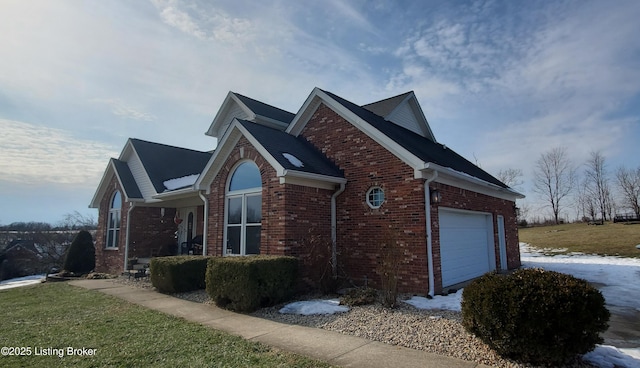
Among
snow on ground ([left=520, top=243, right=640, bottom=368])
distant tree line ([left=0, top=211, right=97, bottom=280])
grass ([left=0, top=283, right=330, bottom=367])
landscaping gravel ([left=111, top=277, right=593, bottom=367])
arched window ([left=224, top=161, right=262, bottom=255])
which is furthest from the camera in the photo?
distant tree line ([left=0, top=211, right=97, bottom=280])

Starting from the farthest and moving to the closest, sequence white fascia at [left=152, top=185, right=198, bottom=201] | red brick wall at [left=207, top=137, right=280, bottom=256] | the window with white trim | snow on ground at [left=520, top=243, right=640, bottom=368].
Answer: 1. white fascia at [left=152, top=185, right=198, bottom=201]
2. the window with white trim
3. red brick wall at [left=207, top=137, right=280, bottom=256]
4. snow on ground at [left=520, top=243, right=640, bottom=368]

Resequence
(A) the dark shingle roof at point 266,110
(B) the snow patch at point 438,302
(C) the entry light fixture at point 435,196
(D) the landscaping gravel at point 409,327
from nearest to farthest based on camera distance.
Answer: (D) the landscaping gravel at point 409,327 → (B) the snow patch at point 438,302 → (C) the entry light fixture at point 435,196 → (A) the dark shingle roof at point 266,110

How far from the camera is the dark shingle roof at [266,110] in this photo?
15.2 meters

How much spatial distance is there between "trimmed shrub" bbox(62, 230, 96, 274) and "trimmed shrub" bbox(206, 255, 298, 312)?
507 inches

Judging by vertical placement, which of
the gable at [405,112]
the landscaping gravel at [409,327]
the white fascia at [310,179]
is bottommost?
the landscaping gravel at [409,327]

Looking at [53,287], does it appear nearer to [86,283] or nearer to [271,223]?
[86,283]

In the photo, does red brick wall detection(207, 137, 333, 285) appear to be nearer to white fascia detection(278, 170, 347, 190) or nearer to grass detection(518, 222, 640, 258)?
white fascia detection(278, 170, 347, 190)

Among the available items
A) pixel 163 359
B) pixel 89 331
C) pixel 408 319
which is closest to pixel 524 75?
pixel 408 319

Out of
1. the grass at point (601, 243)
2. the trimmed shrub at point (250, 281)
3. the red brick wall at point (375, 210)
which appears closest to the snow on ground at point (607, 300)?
the trimmed shrub at point (250, 281)

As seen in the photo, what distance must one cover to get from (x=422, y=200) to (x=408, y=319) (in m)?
3.40

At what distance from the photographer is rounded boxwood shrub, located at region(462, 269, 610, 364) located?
4.46 metres

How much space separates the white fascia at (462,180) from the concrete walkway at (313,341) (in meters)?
5.02

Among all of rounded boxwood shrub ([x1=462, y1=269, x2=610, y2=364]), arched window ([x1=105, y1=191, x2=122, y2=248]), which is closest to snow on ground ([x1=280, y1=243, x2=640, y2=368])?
rounded boxwood shrub ([x1=462, y1=269, x2=610, y2=364])

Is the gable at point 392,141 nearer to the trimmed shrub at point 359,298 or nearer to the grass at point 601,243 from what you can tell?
the trimmed shrub at point 359,298
